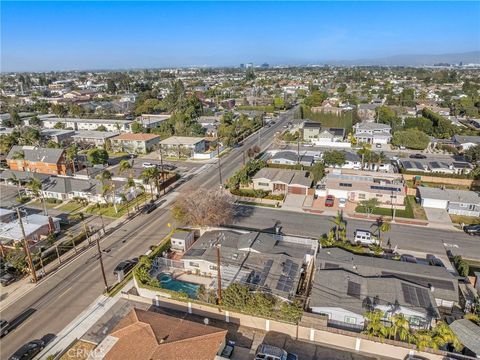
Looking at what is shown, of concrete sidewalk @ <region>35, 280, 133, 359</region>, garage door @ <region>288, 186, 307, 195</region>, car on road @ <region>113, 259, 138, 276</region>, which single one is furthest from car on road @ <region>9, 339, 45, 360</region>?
garage door @ <region>288, 186, 307, 195</region>

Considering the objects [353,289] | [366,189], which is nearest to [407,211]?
[366,189]

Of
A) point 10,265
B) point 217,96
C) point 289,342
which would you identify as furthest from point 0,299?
point 217,96

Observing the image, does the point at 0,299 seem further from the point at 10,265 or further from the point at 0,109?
the point at 0,109

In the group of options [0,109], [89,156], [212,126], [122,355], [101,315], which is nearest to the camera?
[122,355]

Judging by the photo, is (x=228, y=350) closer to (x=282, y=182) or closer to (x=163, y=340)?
(x=163, y=340)

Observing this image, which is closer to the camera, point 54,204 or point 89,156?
point 54,204

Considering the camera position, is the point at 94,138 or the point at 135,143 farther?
the point at 94,138

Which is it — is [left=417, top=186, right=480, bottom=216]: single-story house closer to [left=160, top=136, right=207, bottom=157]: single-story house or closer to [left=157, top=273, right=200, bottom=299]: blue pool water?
[left=157, top=273, right=200, bottom=299]: blue pool water
